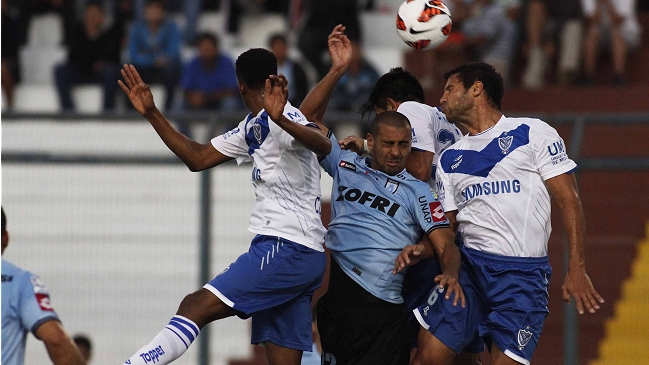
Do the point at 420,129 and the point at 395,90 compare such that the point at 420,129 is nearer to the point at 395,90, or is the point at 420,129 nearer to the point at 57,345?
the point at 395,90

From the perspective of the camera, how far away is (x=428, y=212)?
621 centimetres

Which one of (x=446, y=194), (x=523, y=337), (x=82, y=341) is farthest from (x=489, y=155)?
(x=82, y=341)

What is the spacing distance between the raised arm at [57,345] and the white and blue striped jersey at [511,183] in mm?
2318

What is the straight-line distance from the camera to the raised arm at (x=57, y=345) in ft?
20.9

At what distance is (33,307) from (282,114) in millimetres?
1920

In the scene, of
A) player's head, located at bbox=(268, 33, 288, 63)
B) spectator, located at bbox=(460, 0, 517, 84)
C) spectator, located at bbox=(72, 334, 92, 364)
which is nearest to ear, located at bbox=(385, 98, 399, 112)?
spectator, located at bbox=(72, 334, 92, 364)

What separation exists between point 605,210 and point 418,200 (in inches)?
140

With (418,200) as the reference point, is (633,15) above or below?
above

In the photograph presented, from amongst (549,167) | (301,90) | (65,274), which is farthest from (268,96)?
(301,90)

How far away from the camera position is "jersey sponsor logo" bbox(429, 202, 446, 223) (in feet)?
20.3

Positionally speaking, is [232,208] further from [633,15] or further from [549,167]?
[633,15]

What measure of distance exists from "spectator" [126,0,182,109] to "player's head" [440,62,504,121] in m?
6.93

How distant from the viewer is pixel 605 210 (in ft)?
30.6

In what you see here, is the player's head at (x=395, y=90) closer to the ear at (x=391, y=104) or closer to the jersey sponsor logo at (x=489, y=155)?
the ear at (x=391, y=104)
